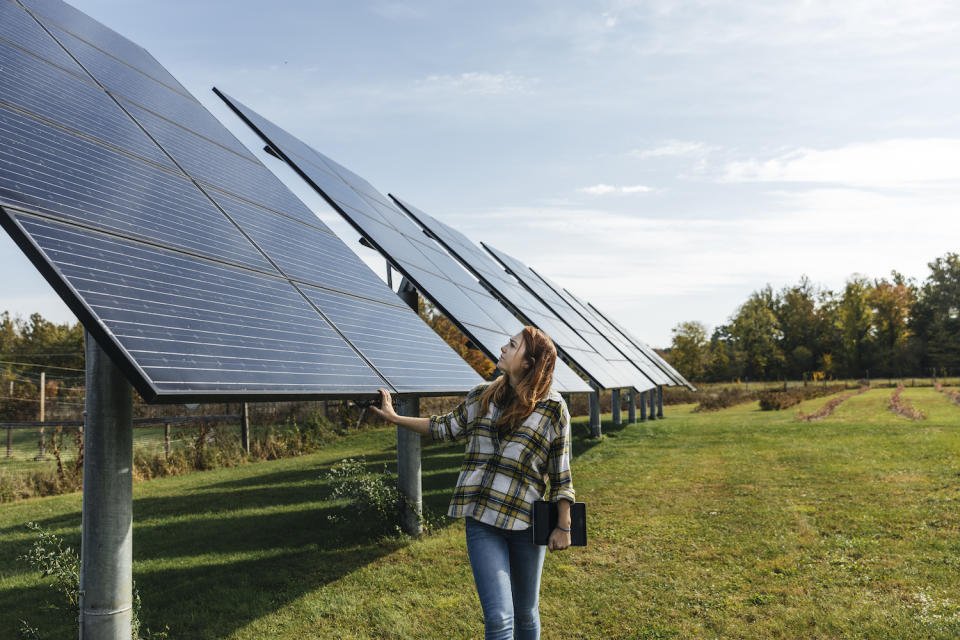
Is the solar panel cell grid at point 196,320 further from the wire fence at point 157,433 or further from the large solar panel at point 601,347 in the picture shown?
the large solar panel at point 601,347

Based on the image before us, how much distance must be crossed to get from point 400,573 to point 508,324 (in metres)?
5.37

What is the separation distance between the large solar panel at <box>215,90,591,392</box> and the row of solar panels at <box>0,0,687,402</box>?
0.07 meters

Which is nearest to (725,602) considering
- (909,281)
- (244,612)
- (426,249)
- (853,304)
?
(244,612)

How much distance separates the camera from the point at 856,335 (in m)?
85.1

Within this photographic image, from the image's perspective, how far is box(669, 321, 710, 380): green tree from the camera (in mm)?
67625

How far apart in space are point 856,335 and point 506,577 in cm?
9727

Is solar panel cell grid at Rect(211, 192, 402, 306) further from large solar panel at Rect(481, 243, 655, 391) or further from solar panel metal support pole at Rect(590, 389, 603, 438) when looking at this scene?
solar panel metal support pole at Rect(590, 389, 603, 438)

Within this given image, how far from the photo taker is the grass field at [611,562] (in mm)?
5211

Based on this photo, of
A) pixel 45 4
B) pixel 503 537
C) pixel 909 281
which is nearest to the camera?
pixel 503 537

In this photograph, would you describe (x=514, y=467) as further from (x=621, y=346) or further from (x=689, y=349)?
(x=689, y=349)

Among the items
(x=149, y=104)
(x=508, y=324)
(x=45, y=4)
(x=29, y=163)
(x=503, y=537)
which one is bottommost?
(x=503, y=537)

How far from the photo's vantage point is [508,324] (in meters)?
10.9

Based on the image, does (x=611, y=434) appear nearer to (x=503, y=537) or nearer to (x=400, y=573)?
(x=400, y=573)

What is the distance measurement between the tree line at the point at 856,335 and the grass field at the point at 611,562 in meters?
69.6
